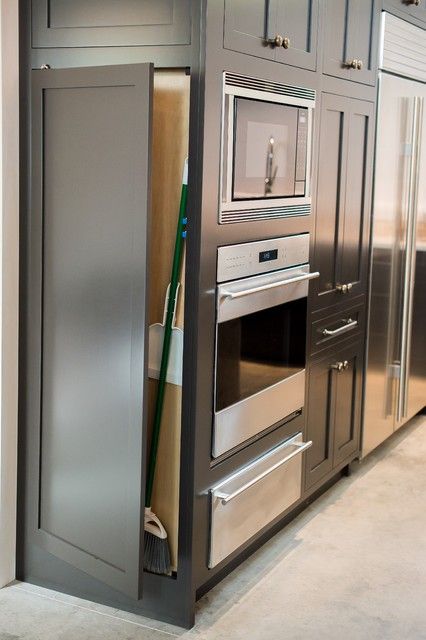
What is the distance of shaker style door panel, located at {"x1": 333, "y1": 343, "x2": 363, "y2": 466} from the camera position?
406 cm

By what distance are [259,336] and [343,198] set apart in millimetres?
943

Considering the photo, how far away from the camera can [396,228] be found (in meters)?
4.49

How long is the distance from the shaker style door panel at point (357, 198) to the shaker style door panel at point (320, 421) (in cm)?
41

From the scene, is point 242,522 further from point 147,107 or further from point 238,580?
point 147,107

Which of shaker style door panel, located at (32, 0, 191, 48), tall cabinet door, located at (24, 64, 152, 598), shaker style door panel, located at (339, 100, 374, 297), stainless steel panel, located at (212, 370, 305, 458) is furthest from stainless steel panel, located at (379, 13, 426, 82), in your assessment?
tall cabinet door, located at (24, 64, 152, 598)

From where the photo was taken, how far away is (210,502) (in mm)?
2967

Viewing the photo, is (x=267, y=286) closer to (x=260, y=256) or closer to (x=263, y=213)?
(x=260, y=256)

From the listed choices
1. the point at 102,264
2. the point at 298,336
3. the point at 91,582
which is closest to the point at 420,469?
the point at 298,336

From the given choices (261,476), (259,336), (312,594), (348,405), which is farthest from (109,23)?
(348,405)

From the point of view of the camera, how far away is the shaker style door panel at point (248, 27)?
2781 mm

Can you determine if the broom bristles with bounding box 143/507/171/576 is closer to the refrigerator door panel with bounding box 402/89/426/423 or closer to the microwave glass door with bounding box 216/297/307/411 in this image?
the microwave glass door with bounding box 216/297/307/411

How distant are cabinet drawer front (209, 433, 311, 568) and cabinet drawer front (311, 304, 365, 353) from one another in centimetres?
41

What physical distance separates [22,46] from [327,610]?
2.06 meters

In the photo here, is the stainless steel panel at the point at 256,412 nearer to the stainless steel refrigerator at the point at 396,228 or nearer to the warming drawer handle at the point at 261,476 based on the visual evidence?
the warming drawer handle at the point at 261,476
